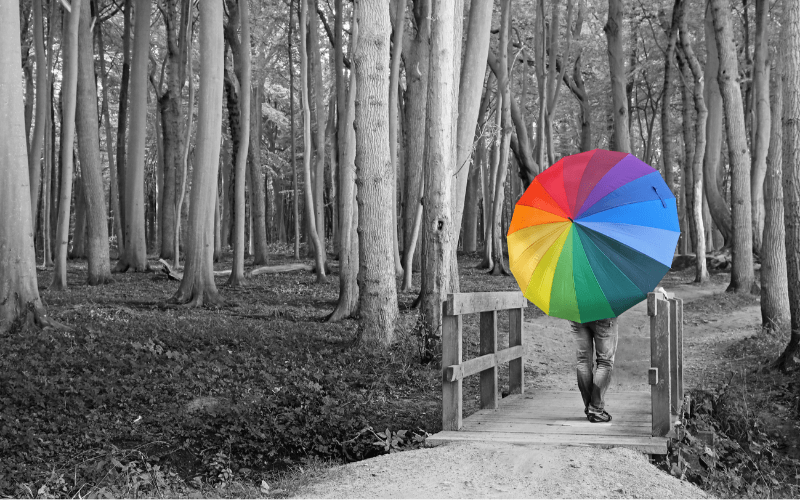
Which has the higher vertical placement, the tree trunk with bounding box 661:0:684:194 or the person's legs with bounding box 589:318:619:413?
the tree trunk with bounding box 661:0:684:194

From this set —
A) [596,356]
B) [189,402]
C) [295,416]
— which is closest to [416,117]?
[189,402]

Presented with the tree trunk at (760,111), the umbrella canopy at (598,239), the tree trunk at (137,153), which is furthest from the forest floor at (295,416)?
the tree trunk at (137,153)

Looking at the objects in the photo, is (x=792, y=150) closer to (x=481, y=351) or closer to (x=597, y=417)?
(x=597, y=417)

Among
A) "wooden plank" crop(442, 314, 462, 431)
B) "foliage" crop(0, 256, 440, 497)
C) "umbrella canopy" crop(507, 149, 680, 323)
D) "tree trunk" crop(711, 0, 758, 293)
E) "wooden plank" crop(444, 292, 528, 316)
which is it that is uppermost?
"tree trunk" crop(711, 0, 758, 293)

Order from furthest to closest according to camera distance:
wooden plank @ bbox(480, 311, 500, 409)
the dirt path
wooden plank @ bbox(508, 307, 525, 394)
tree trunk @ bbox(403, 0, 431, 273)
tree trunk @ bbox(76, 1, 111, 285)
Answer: tree trunk @ bbox(76, 1, 111, 285)
tree trunk @ bbox(403, 0, 431, 273)
wooden plank @ bbox(508, 307, 525, 394)
wooden plank @ bbox(480, 311, 500, 409)
the dirt path

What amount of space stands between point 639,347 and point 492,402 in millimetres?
6837

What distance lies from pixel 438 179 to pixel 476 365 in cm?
373

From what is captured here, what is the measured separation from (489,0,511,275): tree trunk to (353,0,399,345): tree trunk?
9.52 m

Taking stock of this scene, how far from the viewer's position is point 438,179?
32.0 ft

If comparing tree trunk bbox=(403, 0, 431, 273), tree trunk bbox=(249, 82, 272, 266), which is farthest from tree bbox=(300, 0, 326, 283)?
tree trunk bbox=(249, 82, 272, 266)

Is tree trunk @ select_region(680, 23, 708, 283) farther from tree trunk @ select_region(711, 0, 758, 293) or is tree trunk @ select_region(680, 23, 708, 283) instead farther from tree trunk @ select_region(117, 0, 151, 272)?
tree trunk @ select_region(117, 0, 151, 272)

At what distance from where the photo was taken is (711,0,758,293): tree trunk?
1722 cm

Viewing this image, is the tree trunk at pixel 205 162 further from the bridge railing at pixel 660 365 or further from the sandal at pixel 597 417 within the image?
the bridge railing at pixel 660 365

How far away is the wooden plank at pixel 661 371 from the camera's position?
18.9 ft
